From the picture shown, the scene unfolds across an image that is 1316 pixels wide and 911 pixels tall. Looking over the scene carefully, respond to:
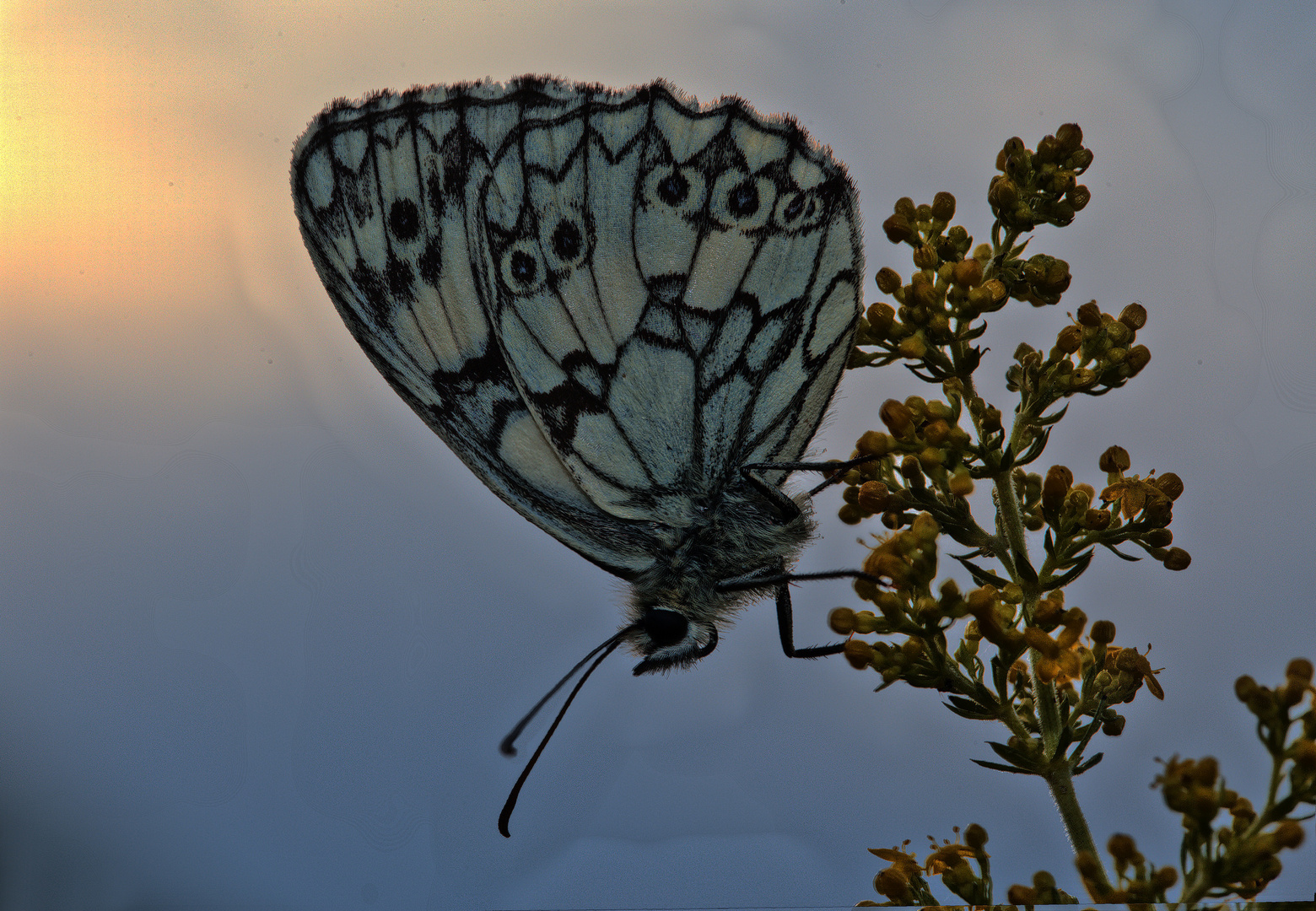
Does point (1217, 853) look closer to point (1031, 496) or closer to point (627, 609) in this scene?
point (1031, 496)

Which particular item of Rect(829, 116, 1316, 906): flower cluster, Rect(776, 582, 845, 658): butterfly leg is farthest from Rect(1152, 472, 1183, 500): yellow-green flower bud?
Rect(776, 582, 845, 658): butterfly leg

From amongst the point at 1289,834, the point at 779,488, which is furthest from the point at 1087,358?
the point at 1289,834

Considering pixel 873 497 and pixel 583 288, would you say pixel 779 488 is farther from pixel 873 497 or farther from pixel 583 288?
pixel 583 288

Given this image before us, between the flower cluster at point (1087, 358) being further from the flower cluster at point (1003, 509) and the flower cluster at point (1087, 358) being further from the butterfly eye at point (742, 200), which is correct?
the butterfly eye at point (742, 200)

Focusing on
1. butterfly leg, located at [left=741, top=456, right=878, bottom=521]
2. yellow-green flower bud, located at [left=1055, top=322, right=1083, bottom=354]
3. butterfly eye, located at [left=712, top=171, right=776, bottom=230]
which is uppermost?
butterfly eye, located at [left=712, top=171, right=776, bottom=230]

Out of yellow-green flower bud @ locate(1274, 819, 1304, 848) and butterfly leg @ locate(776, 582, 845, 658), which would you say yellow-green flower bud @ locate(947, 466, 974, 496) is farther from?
yellow-green flower bud @ locate(1274, 819, 1304, 848)

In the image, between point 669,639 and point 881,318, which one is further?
point 669,639
